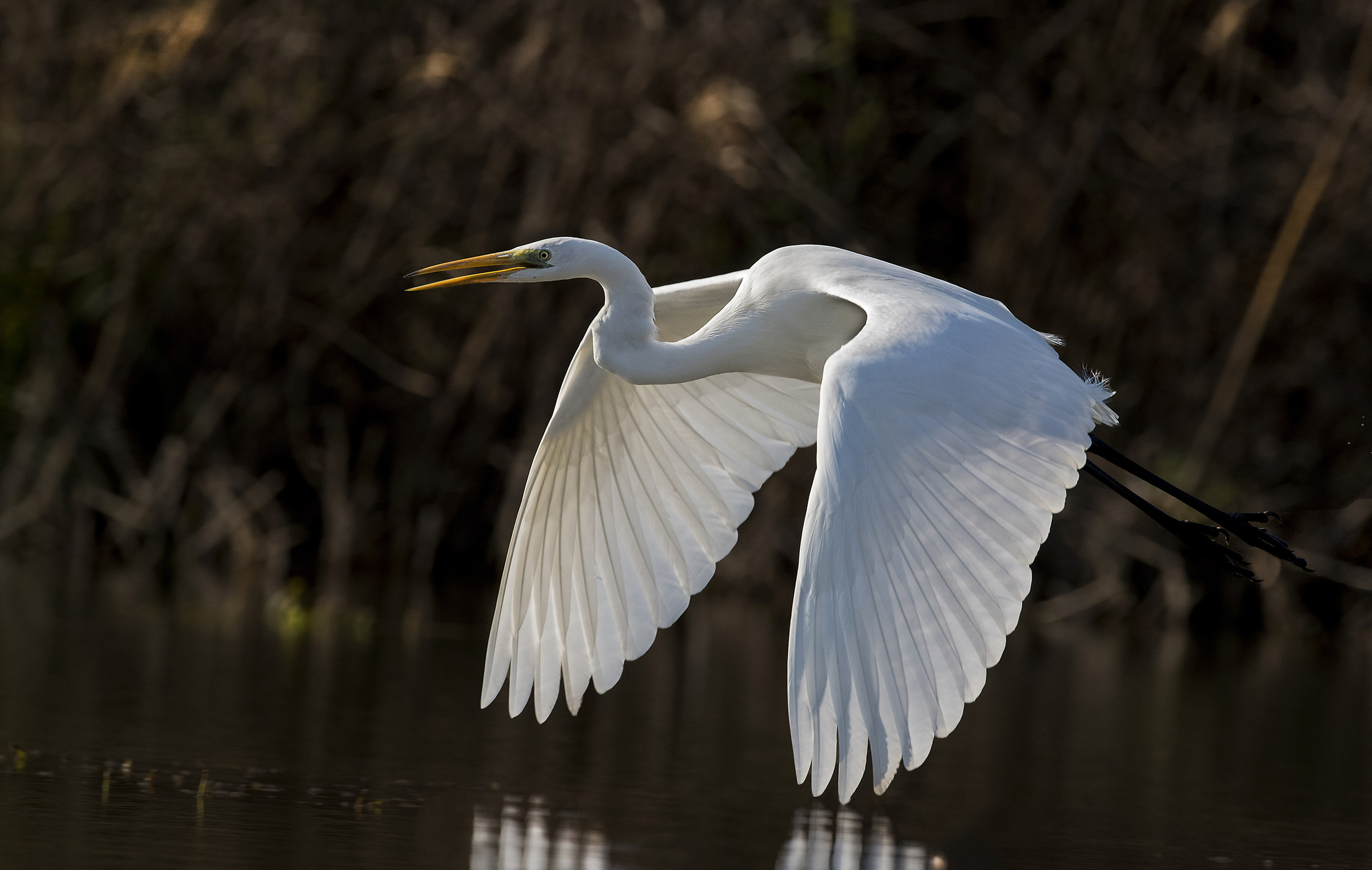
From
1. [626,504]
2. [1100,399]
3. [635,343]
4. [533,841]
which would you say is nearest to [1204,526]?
[1100,399]

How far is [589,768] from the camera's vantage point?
16.4 ft

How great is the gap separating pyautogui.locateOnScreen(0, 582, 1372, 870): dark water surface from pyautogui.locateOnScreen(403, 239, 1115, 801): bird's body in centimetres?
44

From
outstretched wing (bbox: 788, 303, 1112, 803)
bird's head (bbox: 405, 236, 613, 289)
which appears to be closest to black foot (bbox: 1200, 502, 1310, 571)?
outstretched wing (bbox: 788, 303, 1112, 803)

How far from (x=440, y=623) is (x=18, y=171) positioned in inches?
153

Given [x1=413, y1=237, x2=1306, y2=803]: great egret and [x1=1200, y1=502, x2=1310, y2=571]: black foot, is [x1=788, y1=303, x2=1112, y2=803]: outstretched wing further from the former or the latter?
[x1=1200, y1=502, x2=1310, y2=571]: black foot

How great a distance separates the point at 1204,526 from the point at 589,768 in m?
1.92

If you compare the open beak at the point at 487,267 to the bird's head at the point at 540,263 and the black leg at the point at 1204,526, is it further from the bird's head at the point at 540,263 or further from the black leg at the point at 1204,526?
the black leg at the point at 1204,526

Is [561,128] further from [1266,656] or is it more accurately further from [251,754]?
[251,754]

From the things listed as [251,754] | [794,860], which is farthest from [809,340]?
[251,754]

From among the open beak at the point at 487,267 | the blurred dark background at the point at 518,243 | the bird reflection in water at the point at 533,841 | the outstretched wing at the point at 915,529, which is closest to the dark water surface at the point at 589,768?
the bird reflection in water at the point at 533,841

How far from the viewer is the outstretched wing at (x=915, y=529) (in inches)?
125

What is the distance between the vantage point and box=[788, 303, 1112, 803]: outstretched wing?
317 centimetres

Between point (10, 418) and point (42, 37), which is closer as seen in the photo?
point (10, 418)

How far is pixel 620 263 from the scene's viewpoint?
4.74 m
